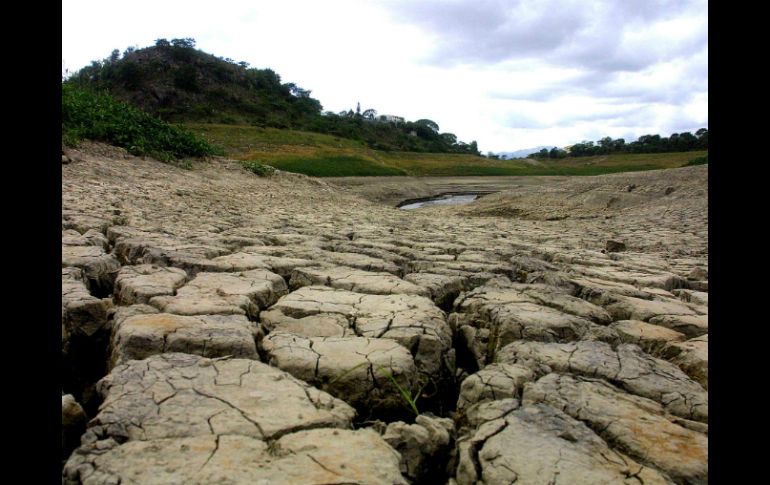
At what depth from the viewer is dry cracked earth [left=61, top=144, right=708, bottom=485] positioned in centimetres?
127

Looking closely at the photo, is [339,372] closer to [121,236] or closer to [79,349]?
[79,349]

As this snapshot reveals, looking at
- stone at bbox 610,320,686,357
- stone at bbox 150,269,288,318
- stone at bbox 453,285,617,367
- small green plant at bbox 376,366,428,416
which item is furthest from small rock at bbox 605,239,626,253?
small green plant at bbox 376,366,428,416

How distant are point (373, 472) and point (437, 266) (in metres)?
2.53

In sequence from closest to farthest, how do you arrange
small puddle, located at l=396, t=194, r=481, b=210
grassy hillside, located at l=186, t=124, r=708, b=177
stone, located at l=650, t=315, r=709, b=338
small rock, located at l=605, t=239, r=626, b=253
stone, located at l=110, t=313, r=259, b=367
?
1. stone, located at l=110, t=313, r=259, b=367
2. stone, located at l=650, t=315, r=709, b=338
3. small rock, located at l=605, t=239, r=626, b=253
4. small puddle, located at l=396, t=194, r=481, b=210
5. grassy hillside, located at l=186, t=124, r=708, b=177

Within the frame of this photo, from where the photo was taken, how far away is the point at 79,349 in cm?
196

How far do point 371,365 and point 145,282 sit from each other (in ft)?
4.87

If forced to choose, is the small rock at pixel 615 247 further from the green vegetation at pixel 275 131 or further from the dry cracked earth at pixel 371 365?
the green vegetation at pixel 275 131

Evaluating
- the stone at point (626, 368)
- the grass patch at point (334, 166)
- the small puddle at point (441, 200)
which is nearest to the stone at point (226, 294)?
the stone at point (626, 368)

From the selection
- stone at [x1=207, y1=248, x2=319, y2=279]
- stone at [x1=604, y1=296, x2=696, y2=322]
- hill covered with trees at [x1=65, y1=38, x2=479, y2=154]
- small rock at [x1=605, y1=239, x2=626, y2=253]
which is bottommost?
stone at [x1=604, y1=296, x2=696, y2=322]

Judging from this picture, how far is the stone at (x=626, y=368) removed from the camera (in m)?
1.67

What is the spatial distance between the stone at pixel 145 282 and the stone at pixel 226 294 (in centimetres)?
6

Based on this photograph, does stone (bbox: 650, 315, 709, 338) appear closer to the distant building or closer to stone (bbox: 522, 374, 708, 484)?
stone (bbox: 522, 374, 708, 484)

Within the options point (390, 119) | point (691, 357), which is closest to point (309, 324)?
point (691, 357)
